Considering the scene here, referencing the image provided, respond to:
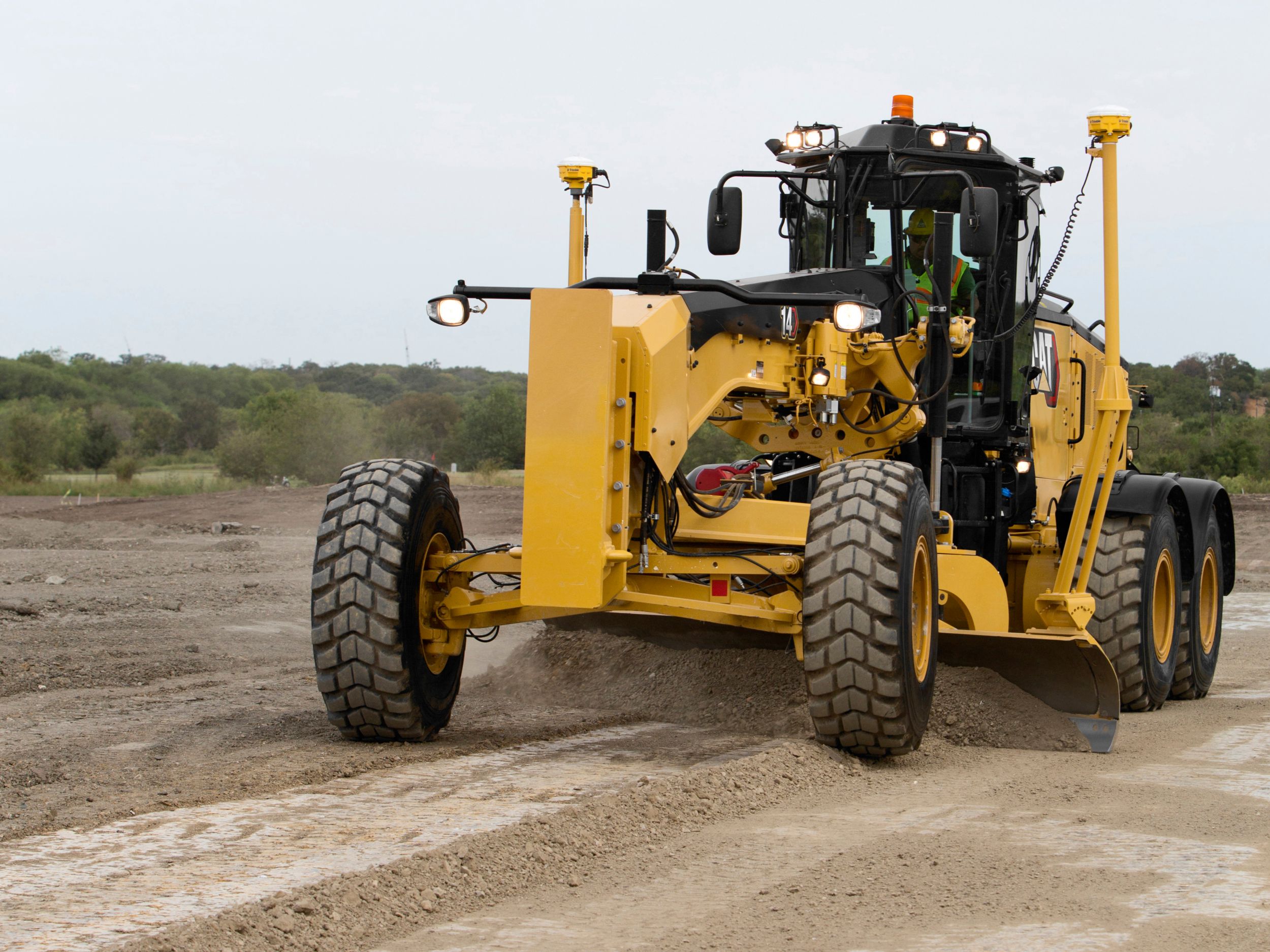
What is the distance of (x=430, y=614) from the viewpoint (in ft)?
22.7

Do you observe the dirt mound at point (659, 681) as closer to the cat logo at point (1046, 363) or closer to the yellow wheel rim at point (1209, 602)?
the cat logo at point (1046, 363)

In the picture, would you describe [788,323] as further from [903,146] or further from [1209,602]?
[1209,602]

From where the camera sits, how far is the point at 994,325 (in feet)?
29.1

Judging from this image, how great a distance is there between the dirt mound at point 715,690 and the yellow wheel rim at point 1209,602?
3.64m

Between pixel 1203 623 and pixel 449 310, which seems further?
pixel 1203 623

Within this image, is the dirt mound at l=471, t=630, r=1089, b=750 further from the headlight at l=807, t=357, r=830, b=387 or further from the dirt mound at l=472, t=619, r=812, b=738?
the headlight at l=807, t=357, r=830, b=387

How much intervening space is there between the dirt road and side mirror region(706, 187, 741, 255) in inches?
91.7

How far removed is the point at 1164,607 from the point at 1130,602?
97 centimetres

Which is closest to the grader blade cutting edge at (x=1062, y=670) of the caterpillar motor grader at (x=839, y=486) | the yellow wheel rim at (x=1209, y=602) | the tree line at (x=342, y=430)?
the caterpillar motor grader at (x=839, y=486)

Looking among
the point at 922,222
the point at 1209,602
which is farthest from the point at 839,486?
the point at 1209,602

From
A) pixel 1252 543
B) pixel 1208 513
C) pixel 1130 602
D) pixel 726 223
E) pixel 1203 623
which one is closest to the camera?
pixel 726 223

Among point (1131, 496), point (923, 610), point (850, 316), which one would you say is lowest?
point (923, 610)

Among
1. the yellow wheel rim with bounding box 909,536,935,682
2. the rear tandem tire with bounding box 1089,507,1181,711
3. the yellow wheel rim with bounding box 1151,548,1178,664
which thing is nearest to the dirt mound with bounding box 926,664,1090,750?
the yellow wheel rim with bounding box 909,536,935,682

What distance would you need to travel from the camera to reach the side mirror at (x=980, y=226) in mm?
6969
